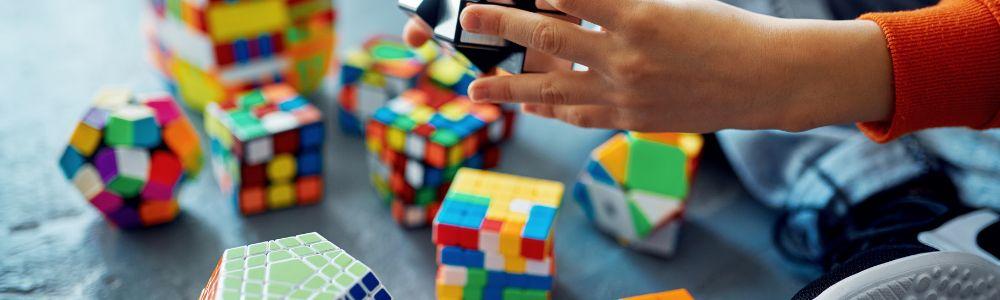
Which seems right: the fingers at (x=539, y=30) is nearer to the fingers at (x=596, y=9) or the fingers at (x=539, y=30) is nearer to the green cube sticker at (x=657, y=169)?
the fingers at (x=596, y=9)

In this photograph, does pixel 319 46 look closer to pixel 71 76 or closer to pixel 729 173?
pixel 71 76

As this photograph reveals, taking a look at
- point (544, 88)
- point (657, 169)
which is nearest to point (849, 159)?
point (657, 169)

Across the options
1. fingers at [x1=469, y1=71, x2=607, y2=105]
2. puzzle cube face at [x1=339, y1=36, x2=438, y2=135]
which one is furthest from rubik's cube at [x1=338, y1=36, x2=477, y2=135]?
fingers at [x1=469, y1=71, x2=607, y2=105]

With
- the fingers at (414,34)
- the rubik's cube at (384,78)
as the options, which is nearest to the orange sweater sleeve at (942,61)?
the fingers at (414,34)

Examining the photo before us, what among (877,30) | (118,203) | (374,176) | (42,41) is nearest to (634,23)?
(877,30)

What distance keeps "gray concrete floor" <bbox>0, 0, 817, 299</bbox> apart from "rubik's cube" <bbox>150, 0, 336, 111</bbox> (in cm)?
8

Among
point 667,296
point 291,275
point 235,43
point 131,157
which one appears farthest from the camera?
point 235,43

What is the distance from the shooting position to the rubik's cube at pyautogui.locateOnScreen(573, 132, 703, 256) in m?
0.88

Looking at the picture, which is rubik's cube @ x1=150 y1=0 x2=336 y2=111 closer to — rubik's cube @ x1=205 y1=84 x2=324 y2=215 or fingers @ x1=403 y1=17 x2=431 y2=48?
rubik's cube @ x1=205 y1=84 x2=324 y2=215

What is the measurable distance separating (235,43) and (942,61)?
0.83 m

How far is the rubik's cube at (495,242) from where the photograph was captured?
739 mm

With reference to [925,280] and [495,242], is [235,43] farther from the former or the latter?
[925,280]

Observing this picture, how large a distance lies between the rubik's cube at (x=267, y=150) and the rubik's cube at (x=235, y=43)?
0.13m

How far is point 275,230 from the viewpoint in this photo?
0.91 m
